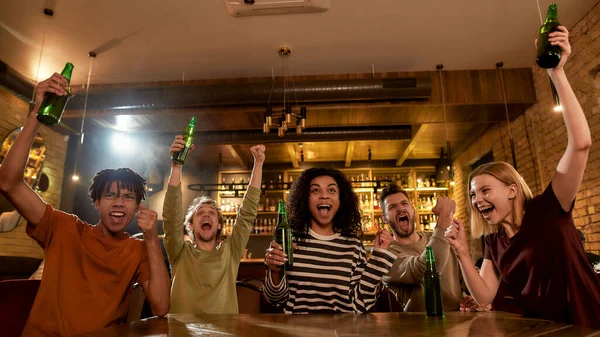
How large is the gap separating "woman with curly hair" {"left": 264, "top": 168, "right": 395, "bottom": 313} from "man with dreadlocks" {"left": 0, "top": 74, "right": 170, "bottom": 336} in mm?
459

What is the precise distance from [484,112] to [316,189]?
383 centimetres

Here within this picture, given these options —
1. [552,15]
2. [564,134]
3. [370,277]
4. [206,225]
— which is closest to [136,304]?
[206,225]

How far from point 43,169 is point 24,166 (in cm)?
434

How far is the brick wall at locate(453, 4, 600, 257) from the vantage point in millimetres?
3432

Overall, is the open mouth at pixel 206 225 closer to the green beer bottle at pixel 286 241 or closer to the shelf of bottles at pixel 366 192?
the green beer bottle at pixel 286 241

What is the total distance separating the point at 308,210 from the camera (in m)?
1.76

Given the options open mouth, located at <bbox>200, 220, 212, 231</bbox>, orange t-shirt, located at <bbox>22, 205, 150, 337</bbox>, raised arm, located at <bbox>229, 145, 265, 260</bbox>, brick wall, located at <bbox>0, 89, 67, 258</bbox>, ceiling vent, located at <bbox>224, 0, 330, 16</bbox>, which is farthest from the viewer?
brick wall, located at <bbox>0, 89, 67, 258</bbox>

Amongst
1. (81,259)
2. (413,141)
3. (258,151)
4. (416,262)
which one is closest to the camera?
(81,259)

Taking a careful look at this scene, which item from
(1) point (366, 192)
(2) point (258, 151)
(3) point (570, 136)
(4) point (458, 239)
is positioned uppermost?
(1) point (366, 192)

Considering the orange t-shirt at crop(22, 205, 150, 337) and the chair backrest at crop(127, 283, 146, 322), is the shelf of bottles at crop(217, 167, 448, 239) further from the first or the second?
the orange t-shirt at crop(22, 205, 150, 337)

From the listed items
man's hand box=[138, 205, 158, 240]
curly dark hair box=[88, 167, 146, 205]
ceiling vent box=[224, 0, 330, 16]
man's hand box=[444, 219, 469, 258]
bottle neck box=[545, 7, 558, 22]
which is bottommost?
man's hand box=[444, 219, 469, 258]

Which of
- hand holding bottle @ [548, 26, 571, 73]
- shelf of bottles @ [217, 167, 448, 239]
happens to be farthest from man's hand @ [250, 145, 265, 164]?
shelf of bottles @ [217, 167, 448, 239]

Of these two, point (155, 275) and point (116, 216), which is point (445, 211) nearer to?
point (155, 275)

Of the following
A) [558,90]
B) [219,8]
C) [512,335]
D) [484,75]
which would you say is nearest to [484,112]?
[484,75]
